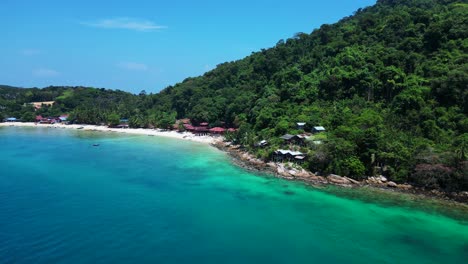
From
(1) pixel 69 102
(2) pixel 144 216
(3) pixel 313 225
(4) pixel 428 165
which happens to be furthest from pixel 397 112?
(1) pixel 69 102

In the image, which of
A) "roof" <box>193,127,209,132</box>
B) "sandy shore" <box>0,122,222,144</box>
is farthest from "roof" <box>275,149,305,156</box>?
"roof" <box>193,127,209,132</box>

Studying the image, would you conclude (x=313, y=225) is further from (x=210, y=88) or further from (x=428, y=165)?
(x=210, y=88)

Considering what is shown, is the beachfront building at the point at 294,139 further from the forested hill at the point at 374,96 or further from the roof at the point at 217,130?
the roof at the point at 217,130

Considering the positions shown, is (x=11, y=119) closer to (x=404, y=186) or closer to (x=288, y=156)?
(x=288, y=156)

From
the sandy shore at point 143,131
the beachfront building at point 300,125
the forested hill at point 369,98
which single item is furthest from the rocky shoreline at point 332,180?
the sandy shore at point 143,131

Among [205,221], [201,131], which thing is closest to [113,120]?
[201,131]
